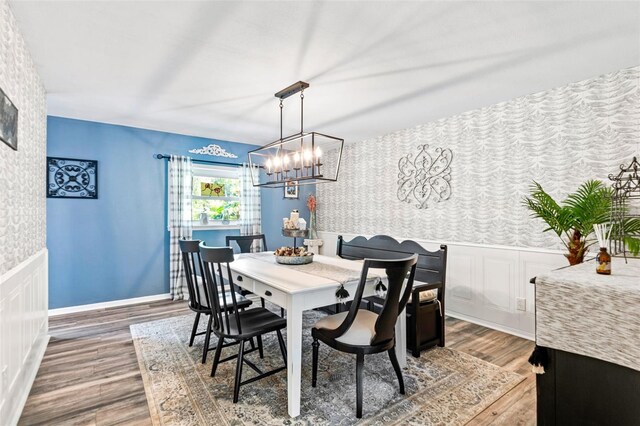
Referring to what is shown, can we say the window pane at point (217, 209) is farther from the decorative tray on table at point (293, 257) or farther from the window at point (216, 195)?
the decorative tray on table at point (293, 257)

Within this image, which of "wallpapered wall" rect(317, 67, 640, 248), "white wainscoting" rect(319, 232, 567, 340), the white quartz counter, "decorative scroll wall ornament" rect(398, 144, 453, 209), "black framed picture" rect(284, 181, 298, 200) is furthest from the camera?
"black framed picture" rect(284, 181, 298, 200)

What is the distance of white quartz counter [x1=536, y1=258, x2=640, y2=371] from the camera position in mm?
985

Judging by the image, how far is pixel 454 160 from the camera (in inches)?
154

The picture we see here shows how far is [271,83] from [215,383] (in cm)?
250

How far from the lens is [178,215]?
460 cm

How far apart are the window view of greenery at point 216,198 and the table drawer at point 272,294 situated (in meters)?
2.94

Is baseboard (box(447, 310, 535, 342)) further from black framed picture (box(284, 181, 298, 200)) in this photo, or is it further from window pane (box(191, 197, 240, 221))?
window pane (box(191, 197, 240, 221))

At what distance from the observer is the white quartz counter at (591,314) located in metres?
0.99

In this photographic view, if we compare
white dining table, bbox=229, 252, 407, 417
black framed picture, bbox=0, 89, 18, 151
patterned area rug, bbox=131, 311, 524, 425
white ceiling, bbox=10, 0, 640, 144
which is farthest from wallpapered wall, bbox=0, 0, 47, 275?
white dining table, bbox=229, 252, 407, 417

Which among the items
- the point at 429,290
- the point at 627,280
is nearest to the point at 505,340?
the point at 429,290

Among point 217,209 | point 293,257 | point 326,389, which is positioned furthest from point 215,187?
point 326,389

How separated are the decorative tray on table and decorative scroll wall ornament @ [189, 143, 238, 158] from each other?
9.07 feet

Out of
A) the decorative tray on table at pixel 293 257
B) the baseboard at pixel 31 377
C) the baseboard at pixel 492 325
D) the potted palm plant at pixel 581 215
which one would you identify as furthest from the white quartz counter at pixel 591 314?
the baseboard at pixel 31 377

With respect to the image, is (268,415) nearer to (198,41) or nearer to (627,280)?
(627,280)
